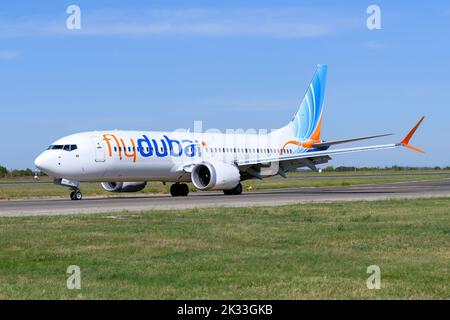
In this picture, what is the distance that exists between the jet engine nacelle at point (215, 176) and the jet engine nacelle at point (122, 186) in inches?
135

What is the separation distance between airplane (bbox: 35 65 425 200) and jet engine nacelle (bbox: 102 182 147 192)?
0.18 feet

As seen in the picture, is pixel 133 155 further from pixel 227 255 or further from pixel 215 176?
pixel 227 255

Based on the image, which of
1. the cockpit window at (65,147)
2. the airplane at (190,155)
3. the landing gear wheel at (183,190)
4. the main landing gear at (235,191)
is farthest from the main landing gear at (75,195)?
the main landing gear at (235,191)

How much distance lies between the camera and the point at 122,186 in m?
43.2

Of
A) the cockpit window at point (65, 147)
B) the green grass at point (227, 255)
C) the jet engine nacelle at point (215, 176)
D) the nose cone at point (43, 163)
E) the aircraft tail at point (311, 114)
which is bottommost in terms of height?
the green grass at point (227, 255)

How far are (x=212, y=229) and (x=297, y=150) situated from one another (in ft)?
107

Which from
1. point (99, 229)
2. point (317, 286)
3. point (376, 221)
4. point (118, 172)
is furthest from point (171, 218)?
point (118, 172)

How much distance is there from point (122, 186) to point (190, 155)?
13.5ft

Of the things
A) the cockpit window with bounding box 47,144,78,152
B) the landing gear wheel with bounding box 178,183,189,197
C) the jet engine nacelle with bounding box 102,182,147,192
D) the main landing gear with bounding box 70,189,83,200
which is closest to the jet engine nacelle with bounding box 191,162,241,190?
the landing gear wheel with bounding box 178,183,189,197

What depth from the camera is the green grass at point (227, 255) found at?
35.4 ft

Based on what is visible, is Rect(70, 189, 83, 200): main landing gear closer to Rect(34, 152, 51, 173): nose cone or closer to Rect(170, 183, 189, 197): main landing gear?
Rect(34, 152, 51, 173): nose cone

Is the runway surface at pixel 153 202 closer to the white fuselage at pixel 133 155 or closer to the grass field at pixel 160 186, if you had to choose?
the white fuselage at pixel 133 155

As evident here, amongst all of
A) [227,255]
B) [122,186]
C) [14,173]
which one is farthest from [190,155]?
[14,173]

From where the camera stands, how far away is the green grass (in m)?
10.8
